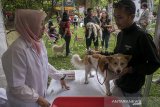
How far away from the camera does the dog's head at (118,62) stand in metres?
1.34

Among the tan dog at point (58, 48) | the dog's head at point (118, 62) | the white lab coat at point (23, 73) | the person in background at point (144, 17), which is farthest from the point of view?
the tan dog at point (58, 48)

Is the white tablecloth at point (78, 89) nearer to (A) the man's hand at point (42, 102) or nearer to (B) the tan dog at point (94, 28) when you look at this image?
(A) the man's hand at point (42, 102)

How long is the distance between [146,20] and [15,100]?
1266mm

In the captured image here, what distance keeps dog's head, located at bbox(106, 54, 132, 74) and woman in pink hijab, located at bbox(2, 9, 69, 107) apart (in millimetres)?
373

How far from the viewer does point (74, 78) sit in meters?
1.87

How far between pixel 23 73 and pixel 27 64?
48mm

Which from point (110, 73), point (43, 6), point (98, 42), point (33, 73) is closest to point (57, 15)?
point (43, 6)

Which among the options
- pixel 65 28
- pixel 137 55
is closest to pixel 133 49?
pixel 137 55

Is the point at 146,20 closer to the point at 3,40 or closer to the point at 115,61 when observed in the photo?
the point at 115,61

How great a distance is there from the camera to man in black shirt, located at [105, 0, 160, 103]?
1.24 m

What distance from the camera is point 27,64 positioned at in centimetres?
119

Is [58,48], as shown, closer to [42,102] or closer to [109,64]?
[109,64]

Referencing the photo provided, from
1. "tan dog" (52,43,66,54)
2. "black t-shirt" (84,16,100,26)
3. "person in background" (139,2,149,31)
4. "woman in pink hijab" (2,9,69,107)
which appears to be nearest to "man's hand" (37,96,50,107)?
"woman in pink hijab" (2,9,69,107)

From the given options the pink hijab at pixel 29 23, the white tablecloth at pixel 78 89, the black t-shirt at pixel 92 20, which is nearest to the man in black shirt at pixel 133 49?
the white tablecloth at pixel 78 89
